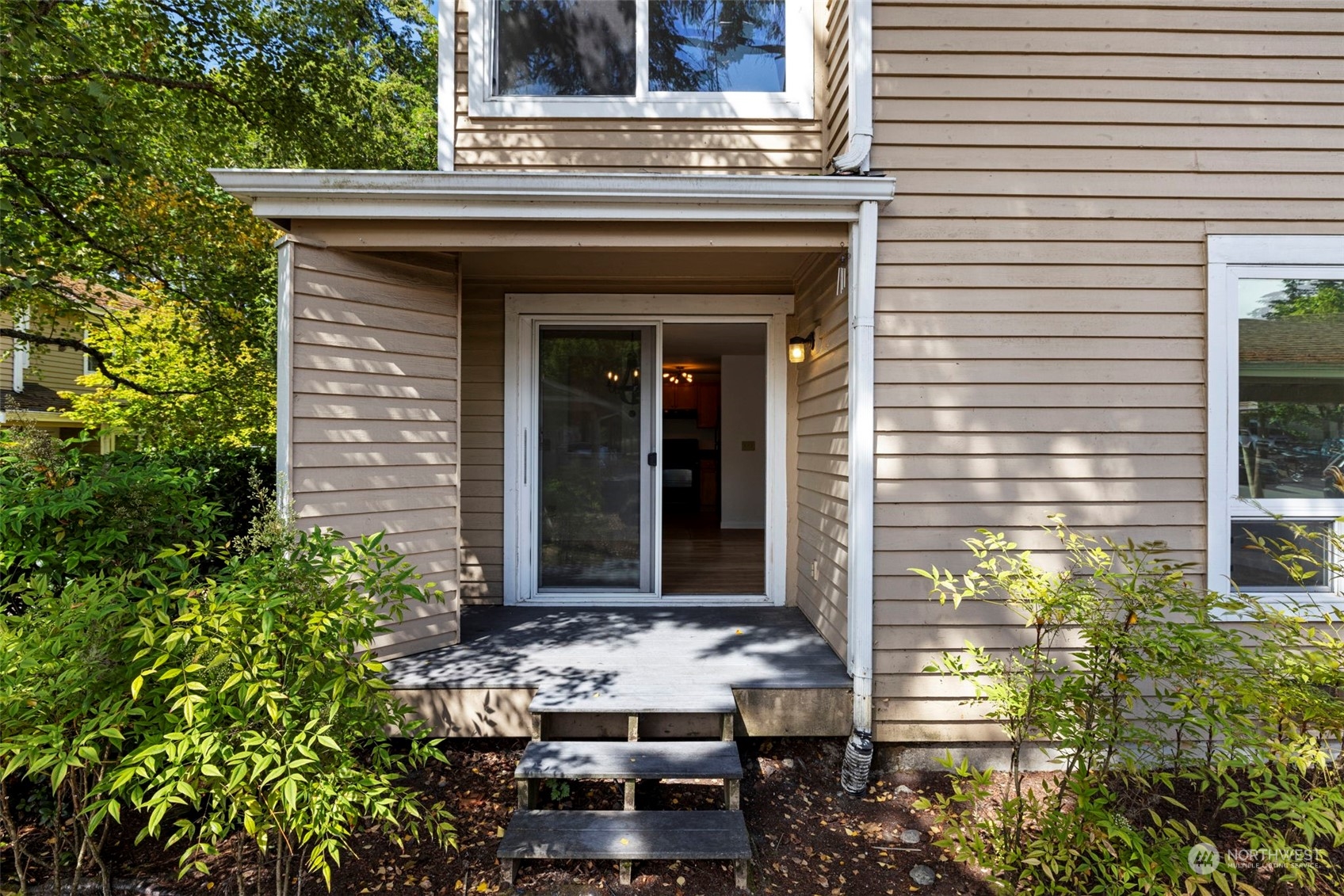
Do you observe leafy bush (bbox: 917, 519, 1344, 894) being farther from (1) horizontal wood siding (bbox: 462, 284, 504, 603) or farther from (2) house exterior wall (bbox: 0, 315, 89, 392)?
(2) house exterior wall (bbox: 0, 315, 89, 392)

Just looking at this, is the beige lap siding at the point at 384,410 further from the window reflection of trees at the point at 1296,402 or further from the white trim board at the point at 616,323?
the window reflection of trees at the point at 1296,402

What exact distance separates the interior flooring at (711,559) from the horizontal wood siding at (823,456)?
706 mm

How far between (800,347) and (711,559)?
7.68ft

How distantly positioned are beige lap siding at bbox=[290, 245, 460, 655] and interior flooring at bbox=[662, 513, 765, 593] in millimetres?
1702

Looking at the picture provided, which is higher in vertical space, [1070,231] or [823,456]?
[1070,231]

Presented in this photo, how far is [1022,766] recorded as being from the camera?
286cm

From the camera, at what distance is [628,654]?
3193mm

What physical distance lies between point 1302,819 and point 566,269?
3811 mm

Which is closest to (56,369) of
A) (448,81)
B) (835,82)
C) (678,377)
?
(678,377)

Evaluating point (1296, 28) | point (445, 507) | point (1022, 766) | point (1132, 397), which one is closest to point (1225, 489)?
point (1132, 397)

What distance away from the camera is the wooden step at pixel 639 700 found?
259cm

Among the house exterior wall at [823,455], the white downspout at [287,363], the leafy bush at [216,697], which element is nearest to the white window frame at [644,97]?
the house exterior wall at [823,455]

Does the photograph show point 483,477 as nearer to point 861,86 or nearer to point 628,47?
point 628,47

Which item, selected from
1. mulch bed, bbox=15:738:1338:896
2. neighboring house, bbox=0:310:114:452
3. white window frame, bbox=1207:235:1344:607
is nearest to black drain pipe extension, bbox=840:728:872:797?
mulch bed, bbox=15:738:1338:896
